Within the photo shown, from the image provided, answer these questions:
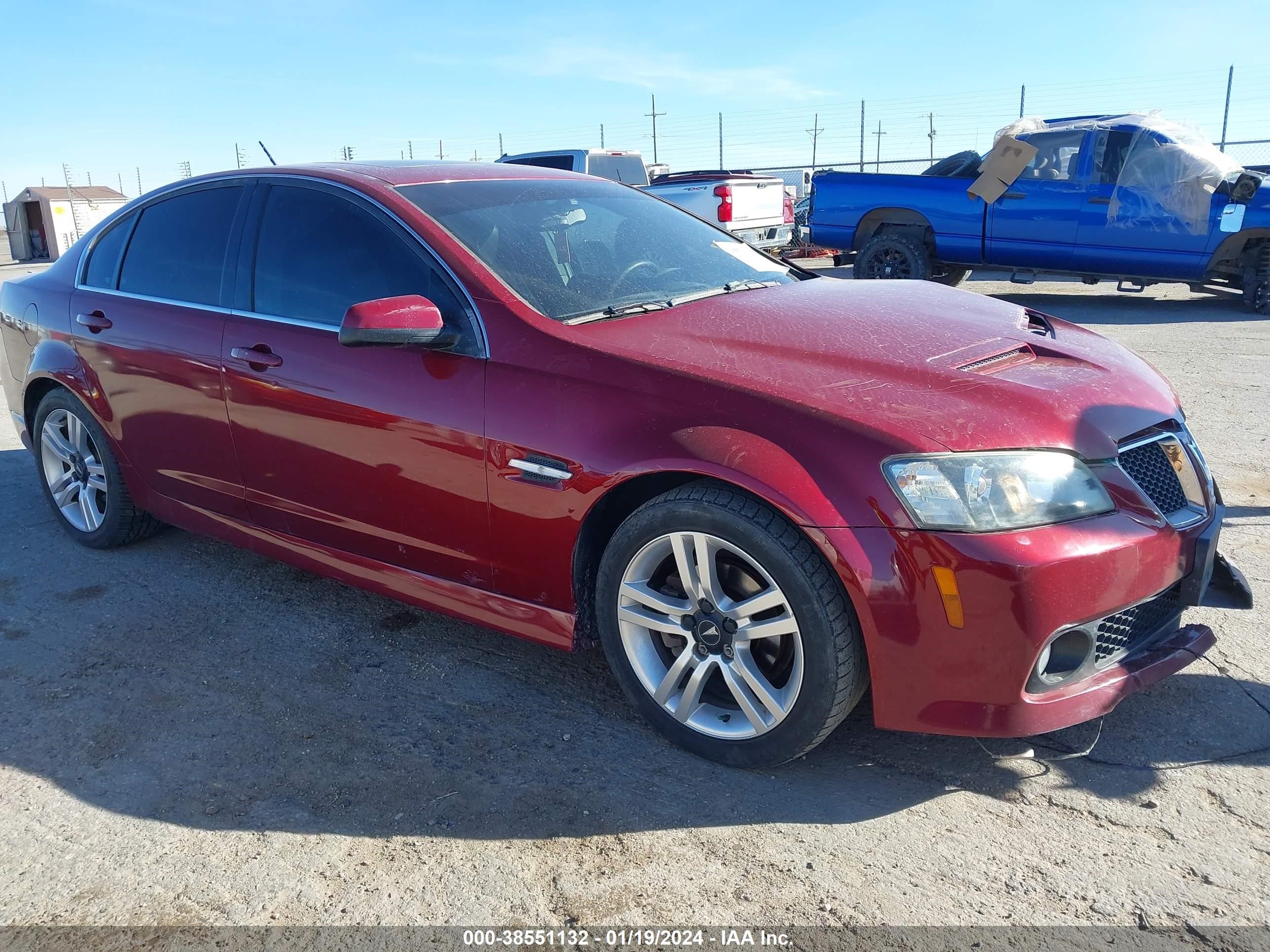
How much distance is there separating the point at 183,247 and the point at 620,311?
78.8 inches

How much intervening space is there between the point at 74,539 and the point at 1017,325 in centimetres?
422

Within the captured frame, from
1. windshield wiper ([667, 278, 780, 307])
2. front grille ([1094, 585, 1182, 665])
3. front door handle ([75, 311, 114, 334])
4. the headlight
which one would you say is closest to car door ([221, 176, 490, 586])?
windshield wiper ([667, 278, 780, 307])

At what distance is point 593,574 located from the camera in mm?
2941

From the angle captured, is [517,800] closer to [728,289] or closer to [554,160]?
[728,289]

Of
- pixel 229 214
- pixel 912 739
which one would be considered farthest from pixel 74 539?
pixel 912 739

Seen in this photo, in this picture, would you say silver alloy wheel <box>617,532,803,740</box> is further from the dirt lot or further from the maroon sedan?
the dirt lot

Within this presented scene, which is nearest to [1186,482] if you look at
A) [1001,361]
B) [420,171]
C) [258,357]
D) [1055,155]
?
[1001,361]

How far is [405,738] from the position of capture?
2924 millimetres

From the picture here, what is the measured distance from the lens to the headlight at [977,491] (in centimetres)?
232

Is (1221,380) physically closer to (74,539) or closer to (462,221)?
(462,221)

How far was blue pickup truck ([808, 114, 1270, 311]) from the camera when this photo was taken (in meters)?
9.88

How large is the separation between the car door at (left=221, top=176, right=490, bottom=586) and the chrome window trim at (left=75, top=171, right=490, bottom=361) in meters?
0.01

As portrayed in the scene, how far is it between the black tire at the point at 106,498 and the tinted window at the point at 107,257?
0.53 m

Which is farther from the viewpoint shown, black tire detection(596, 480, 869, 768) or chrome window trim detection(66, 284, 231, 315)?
chrome window trim detection(66, 284, 231, 315)
